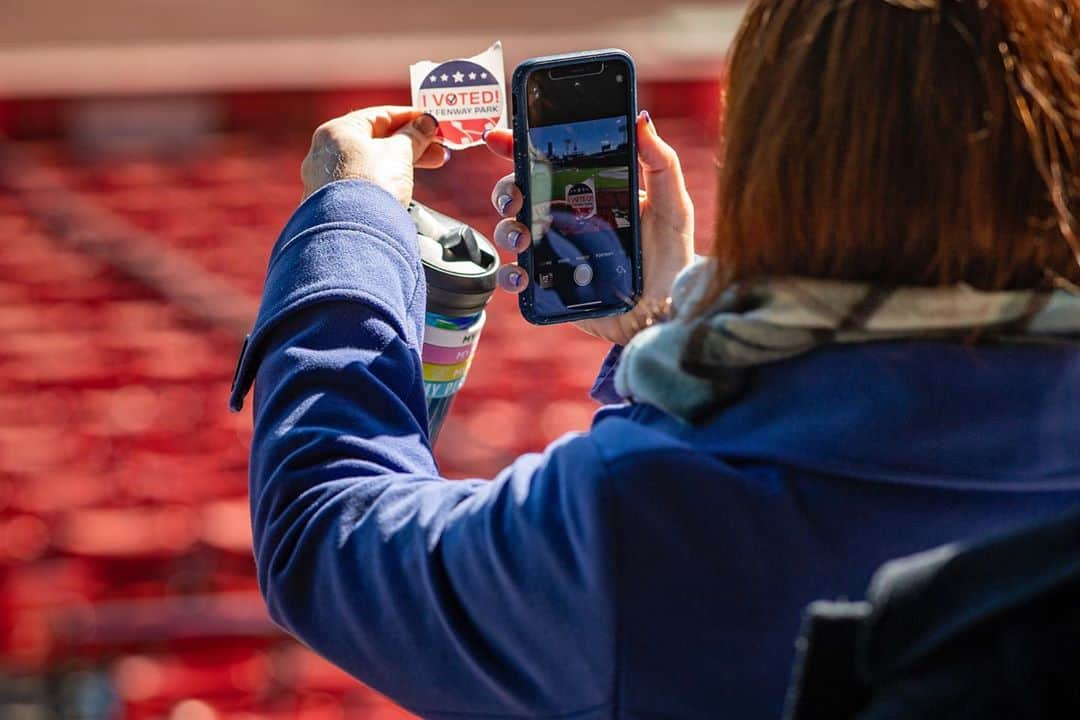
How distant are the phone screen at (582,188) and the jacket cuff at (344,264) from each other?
0.40 ft

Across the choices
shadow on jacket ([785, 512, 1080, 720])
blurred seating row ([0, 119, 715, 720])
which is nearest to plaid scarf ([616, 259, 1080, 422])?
shadow on jacket ([785, 512, 1080, 720])

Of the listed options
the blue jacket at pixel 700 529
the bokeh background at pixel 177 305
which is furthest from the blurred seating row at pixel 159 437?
the blue jacket at pixel 700 529

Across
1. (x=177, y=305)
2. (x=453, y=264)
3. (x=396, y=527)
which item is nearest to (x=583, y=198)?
(x=453, y=264)

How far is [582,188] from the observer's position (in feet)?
3.00

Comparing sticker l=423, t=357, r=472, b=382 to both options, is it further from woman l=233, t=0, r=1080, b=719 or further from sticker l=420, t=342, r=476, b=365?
woman l=233, t=0, r=1080, b=719

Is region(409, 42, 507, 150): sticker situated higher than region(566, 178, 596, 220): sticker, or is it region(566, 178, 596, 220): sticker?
region(409, 42, 507, 150): sticker

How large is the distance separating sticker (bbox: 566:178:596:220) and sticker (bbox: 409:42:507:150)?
0.22 ft

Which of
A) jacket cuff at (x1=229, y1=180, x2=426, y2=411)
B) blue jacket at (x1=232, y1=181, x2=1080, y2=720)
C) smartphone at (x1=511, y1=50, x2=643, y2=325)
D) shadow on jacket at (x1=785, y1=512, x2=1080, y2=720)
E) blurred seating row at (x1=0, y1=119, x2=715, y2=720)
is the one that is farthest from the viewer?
blurred seating row at (x1=0, y1=119, x2=715, y2=720)

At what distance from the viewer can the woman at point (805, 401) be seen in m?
0.57

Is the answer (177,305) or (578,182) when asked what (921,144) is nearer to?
(578,182)

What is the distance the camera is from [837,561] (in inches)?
22.2

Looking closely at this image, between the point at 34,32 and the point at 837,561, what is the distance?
20.1 ft

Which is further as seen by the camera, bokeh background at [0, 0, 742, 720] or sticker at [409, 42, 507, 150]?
bokeh background at [0, 0, 742, 720]

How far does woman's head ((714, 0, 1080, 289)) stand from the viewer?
572 mm
